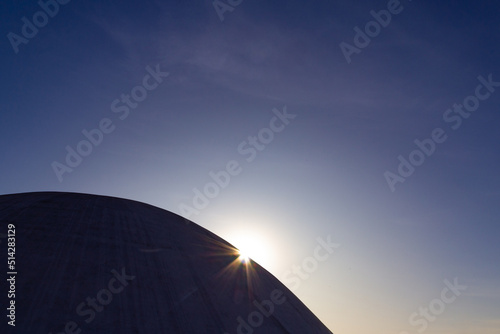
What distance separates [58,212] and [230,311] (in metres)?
10.2

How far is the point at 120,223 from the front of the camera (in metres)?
20.5

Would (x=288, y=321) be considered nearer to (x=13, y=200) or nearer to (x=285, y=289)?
(x=285, y=289)

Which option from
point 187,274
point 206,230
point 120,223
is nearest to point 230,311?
point 187,274

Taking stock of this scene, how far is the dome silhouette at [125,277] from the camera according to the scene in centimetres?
1368
